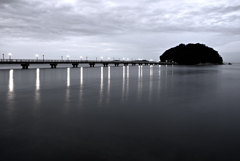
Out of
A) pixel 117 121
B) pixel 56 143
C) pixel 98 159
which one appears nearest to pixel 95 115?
pixel 117 121

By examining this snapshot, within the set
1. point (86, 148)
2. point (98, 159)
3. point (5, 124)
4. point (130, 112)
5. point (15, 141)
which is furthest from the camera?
point (130, 112)

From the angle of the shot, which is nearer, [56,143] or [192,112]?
[56,143]

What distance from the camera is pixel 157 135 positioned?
7.96m

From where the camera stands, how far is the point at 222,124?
9.51m

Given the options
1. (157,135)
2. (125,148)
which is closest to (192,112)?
(157,135)

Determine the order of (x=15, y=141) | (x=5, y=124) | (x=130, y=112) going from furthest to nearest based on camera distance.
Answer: (x=130, y=112), (x=5, y=124), (x=15, y=141)

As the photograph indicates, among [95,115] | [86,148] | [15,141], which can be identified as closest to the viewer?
[86,148]

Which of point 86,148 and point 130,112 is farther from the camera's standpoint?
point 130,112

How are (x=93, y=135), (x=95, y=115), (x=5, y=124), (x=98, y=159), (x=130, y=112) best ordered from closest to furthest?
(x=98, y=159) → (x=93, y=135) → (x=5, y=124) → (x=95, y=115) → (x=130, y=112)

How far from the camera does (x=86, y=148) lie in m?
6.67

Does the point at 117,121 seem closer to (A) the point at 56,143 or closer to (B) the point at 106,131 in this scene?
(B) the point at 106,131

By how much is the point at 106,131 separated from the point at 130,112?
368 cm

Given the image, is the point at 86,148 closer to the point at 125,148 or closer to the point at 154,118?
the point at 125,148

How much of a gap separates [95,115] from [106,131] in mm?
2883
